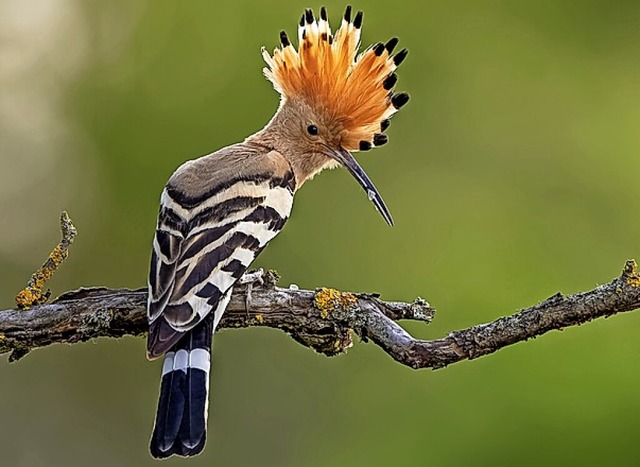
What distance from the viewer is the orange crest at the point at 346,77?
3.46 meters

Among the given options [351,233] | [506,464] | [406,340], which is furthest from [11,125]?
[406,340]

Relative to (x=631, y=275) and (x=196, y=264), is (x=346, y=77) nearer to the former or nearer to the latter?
(x=196, y=264)

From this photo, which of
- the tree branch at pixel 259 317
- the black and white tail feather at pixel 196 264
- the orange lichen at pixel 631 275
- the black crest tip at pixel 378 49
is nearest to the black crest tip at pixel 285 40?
the black crest tip at pixel 378 49

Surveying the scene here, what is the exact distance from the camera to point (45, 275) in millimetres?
2867

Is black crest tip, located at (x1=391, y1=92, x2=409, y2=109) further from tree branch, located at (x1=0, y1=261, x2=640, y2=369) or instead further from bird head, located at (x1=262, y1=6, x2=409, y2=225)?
tree branch, located at (x1=0, y1=261, x2=640, y2=369)

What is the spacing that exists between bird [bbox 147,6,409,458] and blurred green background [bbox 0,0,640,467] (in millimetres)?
800

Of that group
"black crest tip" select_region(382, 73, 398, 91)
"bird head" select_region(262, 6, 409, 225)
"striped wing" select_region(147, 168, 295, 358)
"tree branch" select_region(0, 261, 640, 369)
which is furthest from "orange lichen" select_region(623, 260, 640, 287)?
"black crest tip" select_region(382, 73, 398, 91)

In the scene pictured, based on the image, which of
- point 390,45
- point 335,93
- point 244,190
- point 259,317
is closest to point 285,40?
point 335,93

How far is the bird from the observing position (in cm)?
276

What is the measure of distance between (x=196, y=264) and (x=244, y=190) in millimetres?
333

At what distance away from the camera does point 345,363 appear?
450 centimetres

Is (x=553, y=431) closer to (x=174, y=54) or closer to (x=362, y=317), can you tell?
(x=362, y=317)

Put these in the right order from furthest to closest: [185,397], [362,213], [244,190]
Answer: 1. [362,213]
2. [244,190]
3. [185,397]

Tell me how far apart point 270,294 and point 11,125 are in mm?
2713
